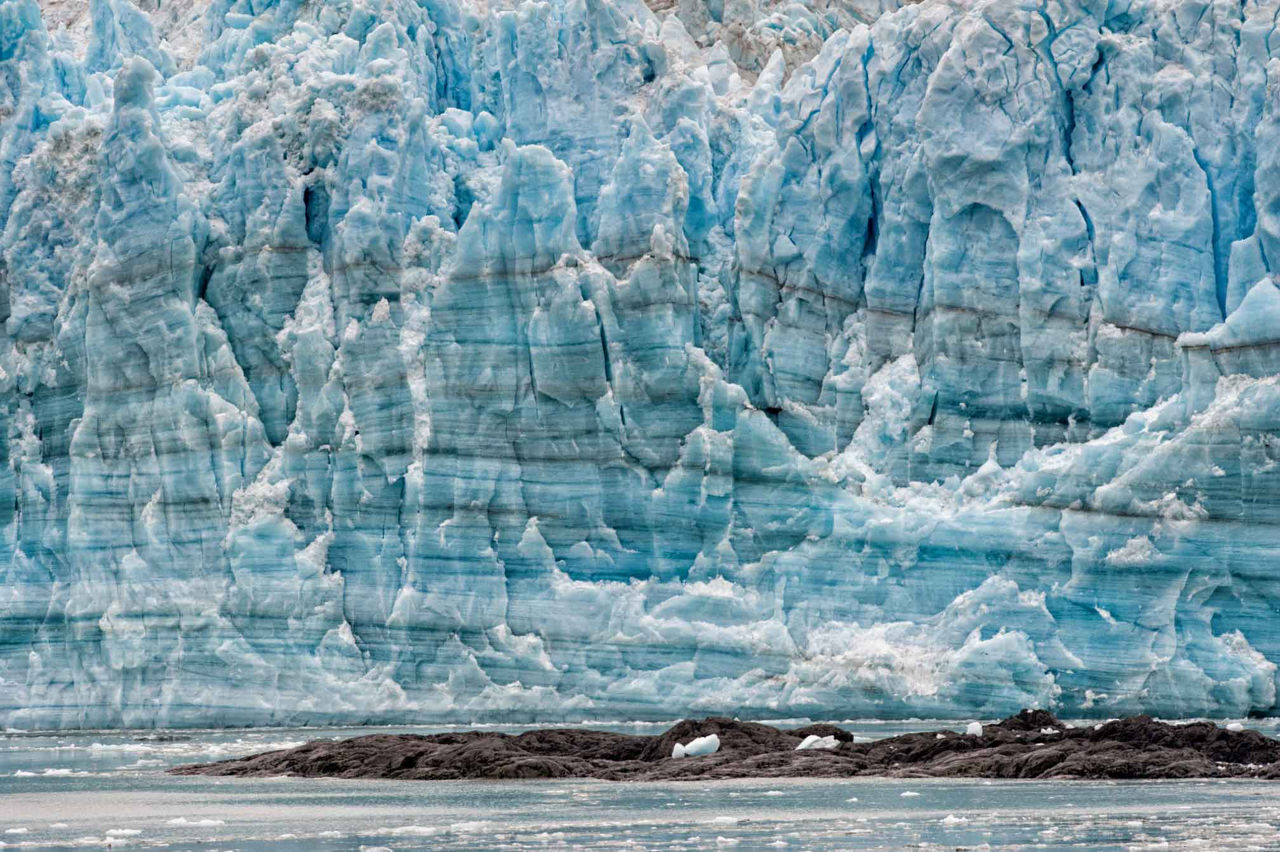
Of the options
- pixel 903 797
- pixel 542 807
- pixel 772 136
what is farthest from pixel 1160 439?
pixel 542 807

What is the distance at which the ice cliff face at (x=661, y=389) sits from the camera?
25094mm

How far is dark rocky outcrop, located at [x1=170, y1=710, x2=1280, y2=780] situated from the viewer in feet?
59.4

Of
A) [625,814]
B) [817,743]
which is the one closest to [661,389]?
[817,743]

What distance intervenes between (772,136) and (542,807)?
50.6 ft

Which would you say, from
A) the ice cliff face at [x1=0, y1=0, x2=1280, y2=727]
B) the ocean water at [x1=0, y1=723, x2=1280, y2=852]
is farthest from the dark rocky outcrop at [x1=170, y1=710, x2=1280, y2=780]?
the ice cliff face at [x1=0, y1=0, x2=1280, y2=727]

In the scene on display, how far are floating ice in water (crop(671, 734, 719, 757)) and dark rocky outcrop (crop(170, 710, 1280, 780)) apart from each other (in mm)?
116

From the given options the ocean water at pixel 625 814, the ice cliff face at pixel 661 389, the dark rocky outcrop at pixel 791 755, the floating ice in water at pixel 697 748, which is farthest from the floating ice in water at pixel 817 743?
the ice cliff face at pixel 661 389

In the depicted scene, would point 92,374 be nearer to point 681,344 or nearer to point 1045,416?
point 681,344

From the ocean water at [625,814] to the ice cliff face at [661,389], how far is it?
6.85 m

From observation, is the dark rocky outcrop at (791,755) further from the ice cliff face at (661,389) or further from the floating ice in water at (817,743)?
the ice cliff face at (661,389)

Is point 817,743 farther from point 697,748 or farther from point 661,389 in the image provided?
point 661,389

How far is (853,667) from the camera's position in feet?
82.5

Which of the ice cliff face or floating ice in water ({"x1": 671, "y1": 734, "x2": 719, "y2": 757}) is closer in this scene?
floating ice in water ({"x1": 671, "y1": 734, "x2": 719, "y2": 757})

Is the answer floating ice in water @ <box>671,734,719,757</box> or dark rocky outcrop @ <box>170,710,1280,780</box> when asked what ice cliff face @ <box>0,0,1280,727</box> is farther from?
floating ice in water @ <box>671,734,719,757</box>
